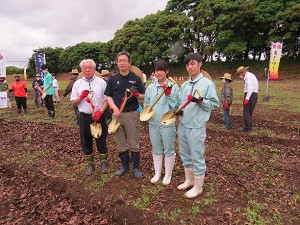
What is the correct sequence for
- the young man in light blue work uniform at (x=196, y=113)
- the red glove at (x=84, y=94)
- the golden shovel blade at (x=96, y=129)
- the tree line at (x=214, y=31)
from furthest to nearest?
the tree line at (x=214, y=31), the golden shovel blade at (x=96, y=129), the red glove at (x=84, y=94), the young man in light blue work uniform at (x=196, y=113)

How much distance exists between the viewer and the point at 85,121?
4367mm

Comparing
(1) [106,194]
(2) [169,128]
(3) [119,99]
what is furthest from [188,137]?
(1) [106,194]

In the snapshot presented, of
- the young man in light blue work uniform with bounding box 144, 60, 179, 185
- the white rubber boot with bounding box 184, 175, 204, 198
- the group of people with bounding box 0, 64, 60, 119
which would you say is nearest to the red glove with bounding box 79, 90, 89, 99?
the young man in light blue work uniform with bounding box 144, 60, 179, 185

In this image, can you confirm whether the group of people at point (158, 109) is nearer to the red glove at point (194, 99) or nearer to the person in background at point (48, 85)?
the red glove at point (194, 99)

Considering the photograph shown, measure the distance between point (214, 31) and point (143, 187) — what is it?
30.9 metres

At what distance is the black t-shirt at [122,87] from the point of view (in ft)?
13.4

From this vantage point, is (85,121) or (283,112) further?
(283,112)

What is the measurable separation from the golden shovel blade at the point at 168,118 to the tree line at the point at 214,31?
27.1 metres

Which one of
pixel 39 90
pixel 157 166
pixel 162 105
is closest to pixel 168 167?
pixel 157 166

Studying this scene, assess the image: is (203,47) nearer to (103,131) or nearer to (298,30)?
(298,30)

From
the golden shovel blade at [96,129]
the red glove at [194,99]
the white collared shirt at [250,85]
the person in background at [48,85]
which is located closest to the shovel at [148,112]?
the red glove at [194,99]

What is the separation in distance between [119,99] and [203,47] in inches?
1214

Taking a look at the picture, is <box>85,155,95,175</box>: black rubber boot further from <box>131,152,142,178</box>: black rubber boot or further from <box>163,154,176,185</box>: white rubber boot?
<box>163,154,176,185</box>: white rubber boot

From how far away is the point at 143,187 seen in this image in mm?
4160
